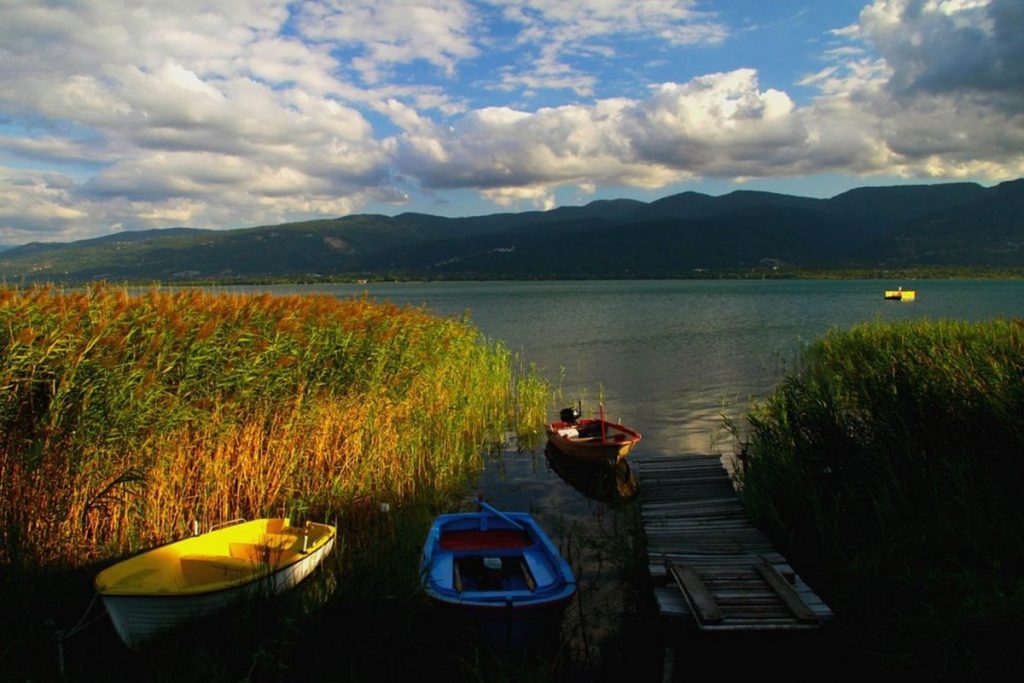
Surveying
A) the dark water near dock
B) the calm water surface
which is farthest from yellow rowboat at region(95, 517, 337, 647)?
the calm water surface

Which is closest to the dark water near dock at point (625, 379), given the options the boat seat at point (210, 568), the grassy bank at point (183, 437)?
the grassy bank at point (183, 437)

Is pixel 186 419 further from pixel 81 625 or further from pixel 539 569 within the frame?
pixel 539 569

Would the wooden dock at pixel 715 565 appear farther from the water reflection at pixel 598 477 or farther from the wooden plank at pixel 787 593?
the water reflection at pixel 598 477

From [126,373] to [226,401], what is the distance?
168 centimetres

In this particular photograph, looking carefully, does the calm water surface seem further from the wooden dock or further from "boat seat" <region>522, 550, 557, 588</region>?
"boat seat" <region>522, 550, 557, 588</region>

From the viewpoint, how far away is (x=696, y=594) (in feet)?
23.2

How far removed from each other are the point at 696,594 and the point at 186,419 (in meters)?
7.24

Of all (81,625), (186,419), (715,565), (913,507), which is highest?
(186,419)

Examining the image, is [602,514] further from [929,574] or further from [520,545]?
A: [929,574]

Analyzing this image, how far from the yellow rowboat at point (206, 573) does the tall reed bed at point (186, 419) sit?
1.03 meters

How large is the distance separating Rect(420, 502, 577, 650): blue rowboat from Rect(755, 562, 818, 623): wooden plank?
2.20 meters

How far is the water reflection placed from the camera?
14.7m

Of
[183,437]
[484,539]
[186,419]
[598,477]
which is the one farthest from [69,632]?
[598,477]

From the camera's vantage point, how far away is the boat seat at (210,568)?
795 centimetres
